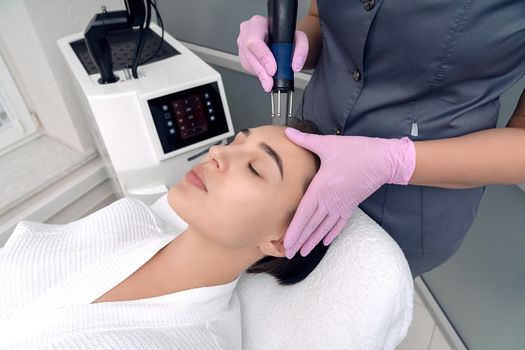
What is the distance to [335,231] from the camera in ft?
2.59

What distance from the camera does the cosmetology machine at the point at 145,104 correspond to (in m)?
1.02

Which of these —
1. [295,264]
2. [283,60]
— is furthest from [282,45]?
[295,264]

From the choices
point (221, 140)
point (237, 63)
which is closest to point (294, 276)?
point (221, 140)

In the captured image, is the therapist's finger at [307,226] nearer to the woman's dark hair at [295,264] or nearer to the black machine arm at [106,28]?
the woman's dark hair at [295,264]

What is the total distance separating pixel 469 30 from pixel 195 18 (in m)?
1.28

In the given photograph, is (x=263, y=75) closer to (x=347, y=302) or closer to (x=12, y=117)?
(x=347, y=302)

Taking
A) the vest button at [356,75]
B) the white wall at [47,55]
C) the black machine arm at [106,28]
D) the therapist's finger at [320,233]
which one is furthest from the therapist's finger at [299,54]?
the white wall at [47,55]

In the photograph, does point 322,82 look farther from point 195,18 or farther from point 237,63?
point 195,18

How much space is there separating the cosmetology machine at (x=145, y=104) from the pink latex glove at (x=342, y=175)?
1.46 ft

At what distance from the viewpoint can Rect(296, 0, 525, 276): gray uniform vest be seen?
0.59m

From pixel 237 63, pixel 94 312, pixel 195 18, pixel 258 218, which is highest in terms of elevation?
pixel 195 18

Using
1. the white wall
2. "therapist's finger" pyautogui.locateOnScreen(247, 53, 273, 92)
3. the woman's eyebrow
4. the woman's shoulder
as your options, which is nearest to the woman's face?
the woman's eyebrow

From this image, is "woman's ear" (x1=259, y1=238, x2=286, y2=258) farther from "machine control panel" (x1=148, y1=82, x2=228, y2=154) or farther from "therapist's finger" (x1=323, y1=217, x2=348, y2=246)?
"machine control panel" (x1=148, y1=82, x2=228, y2=154)

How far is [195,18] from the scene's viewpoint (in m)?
1.60
